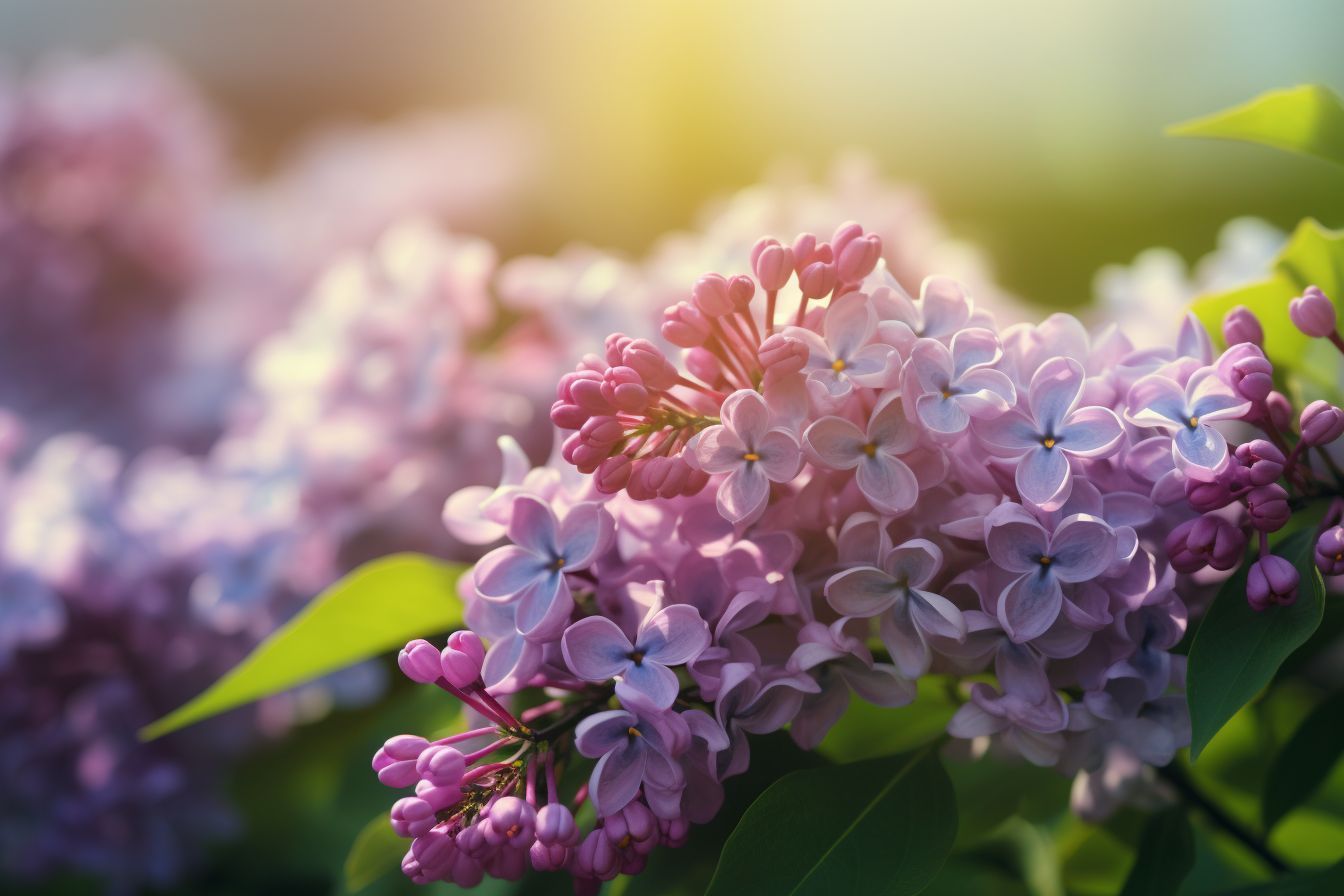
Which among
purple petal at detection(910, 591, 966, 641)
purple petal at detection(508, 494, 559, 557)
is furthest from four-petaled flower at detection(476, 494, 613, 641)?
purple petal at detection(910, 591, 966, 641)

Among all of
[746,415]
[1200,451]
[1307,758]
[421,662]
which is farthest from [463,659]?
[1307,758]

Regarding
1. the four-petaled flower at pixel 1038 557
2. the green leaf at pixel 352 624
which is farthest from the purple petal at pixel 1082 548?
the green leaf at pixel 352 624

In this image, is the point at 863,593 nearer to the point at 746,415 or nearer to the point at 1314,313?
the point at 746,415

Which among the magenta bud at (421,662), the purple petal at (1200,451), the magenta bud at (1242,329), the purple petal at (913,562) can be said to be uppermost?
the magenta bud at (1242,329)

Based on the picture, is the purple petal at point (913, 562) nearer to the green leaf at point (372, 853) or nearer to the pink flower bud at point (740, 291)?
the pink flower bud at point (740, 291)

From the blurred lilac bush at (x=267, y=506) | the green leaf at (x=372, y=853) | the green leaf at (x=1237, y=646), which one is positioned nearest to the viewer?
the green leaf at (x=1237, y=646)

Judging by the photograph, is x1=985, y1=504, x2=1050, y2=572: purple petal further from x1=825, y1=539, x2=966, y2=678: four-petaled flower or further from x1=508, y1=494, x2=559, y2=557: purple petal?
x1=508, y1=494, x2=559, y2=557: purple petal

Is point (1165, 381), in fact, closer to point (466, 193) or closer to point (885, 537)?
point (885, 537)
